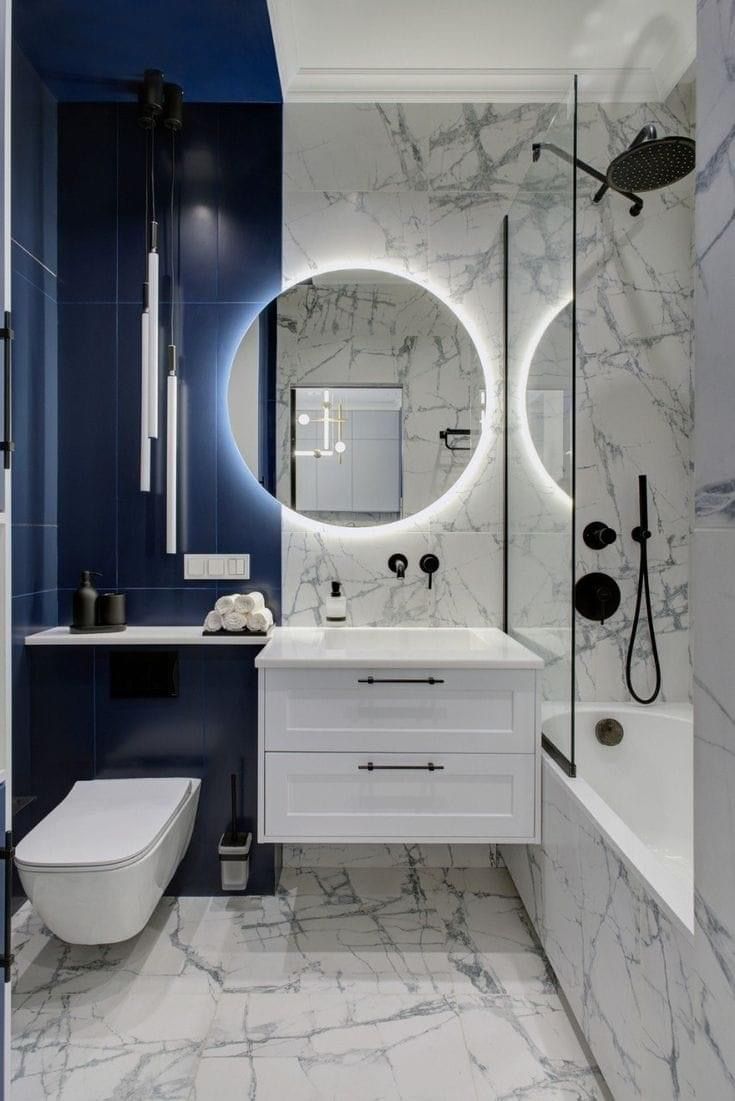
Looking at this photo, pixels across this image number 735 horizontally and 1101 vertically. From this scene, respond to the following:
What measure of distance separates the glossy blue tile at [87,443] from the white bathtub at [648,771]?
1592mm

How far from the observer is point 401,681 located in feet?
5.73

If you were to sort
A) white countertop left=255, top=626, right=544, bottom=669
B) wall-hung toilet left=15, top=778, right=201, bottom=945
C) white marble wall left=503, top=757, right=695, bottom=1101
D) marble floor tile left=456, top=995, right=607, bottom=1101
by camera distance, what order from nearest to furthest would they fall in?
white marble wall left=503, top=757, right=695, bottom=1101 < marble floor tile left=456, top=995, right=607, bottom=1101 < wall-hung toilet left=15, top=778, right=201, bottom=945 < white countertop left=255, top=626, right=544, bottom=669

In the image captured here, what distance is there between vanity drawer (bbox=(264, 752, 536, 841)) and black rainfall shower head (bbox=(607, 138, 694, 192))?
→ 165cm

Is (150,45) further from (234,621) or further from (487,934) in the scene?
(487,934)

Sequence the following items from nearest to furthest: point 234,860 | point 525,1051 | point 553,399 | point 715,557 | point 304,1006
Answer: point 715,557, point 525,1051, point 304,1006, point 553,399, point 234,860

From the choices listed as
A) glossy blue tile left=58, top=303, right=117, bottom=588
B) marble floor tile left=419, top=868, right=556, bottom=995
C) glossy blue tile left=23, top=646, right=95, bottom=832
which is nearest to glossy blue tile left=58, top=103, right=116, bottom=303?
glossy blue tile left=58, top=303, right=117, bottom=588

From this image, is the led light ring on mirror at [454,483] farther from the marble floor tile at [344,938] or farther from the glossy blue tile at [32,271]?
the marble floor tile at [344,938]

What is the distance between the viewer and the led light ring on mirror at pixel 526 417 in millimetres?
1679

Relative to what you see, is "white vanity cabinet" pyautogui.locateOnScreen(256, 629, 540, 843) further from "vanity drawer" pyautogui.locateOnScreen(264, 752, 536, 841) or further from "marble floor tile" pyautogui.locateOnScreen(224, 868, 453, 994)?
"marble floor tile" pyautogui.locateOnScreen(224, 868, 453, 994)

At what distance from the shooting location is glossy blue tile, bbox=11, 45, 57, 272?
1919 mm

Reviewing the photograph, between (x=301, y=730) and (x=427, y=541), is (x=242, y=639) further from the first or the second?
(x=427, y=541)

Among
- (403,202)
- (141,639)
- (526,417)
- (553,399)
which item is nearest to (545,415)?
(553,399)

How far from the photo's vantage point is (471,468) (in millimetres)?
2244

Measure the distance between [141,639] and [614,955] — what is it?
1.47 metres
